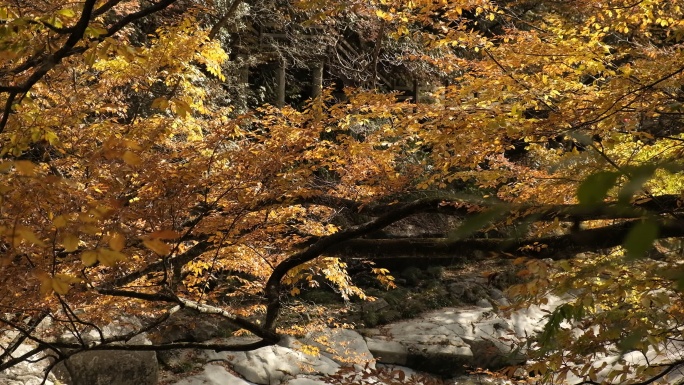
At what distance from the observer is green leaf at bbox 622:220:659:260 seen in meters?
0.61

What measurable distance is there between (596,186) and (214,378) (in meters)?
10.6

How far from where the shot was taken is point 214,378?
10.5m

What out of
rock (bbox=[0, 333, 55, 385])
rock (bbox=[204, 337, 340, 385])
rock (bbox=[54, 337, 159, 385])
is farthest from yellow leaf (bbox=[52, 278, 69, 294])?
rock (bbox=[204, 337, 340, 385])

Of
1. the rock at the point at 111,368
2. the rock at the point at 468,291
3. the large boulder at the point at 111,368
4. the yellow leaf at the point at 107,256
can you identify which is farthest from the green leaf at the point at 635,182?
the rock at the point at 468,291

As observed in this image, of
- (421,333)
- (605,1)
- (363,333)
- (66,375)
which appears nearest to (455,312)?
(421,333)

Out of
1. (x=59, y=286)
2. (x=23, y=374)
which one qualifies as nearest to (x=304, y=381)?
(x=23, y=374)

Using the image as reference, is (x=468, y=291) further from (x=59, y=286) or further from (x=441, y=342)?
(x=59, y=286)

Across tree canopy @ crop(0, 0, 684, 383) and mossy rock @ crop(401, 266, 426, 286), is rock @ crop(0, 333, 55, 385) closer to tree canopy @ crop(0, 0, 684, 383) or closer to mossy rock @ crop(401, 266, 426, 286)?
tree canopy @ crop(0, 0, 684, 383)

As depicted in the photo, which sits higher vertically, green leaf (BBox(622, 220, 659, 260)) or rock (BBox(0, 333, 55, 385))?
green leaf (BBox(622, 220, 659, 260))

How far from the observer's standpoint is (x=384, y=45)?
14227 millimetres

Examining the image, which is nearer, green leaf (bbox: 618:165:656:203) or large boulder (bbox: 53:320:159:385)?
green leaf (bbox: 618:165:656:203)

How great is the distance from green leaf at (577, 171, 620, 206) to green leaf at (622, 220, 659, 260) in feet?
0.16

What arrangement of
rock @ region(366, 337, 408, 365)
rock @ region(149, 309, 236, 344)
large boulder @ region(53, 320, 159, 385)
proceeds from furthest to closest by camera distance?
1. rock @ region(366, 337, 408, 365)
2. rock @ region(149, 309, 236, 344)
3. large boulder @ region(53, 320, 159, 385)

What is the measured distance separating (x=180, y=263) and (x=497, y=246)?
2.72m
